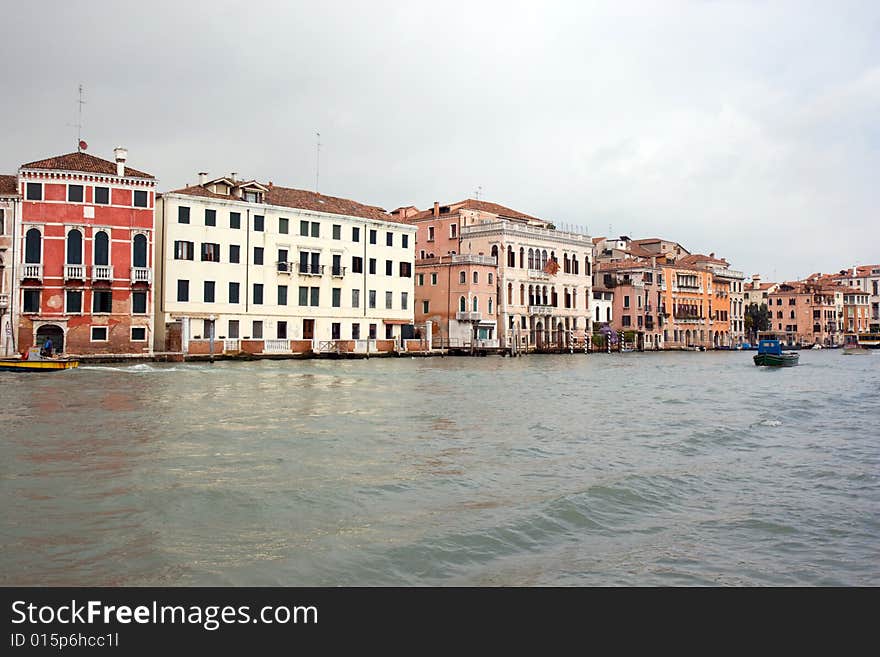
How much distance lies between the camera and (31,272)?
3144cm

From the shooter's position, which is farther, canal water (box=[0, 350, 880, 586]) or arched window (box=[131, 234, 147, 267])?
arched window (box=[131, 234, 147, 267])

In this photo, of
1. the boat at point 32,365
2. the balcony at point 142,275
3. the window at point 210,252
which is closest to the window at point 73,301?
the balcony at point 142,275

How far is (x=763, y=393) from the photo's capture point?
2270cm

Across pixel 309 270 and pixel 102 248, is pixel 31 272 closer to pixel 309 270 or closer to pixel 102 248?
pixel 102 248

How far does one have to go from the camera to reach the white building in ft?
117

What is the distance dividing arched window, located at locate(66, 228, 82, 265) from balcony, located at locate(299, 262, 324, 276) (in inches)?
417

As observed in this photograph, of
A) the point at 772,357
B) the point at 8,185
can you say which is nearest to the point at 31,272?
the point at 8,185

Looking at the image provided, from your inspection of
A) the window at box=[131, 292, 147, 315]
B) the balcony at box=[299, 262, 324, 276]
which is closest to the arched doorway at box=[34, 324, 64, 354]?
the window at box=[131, 292, 147, 315]

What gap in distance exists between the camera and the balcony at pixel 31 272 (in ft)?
103

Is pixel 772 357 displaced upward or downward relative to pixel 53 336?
downward

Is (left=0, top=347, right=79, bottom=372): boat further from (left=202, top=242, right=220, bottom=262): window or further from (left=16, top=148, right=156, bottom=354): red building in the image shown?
(left=202, top=242, right=220, bottom=262): window

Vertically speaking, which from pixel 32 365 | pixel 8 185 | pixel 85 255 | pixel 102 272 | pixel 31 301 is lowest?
pixel 32 365

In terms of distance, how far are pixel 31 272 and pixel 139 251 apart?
419 centimetres
